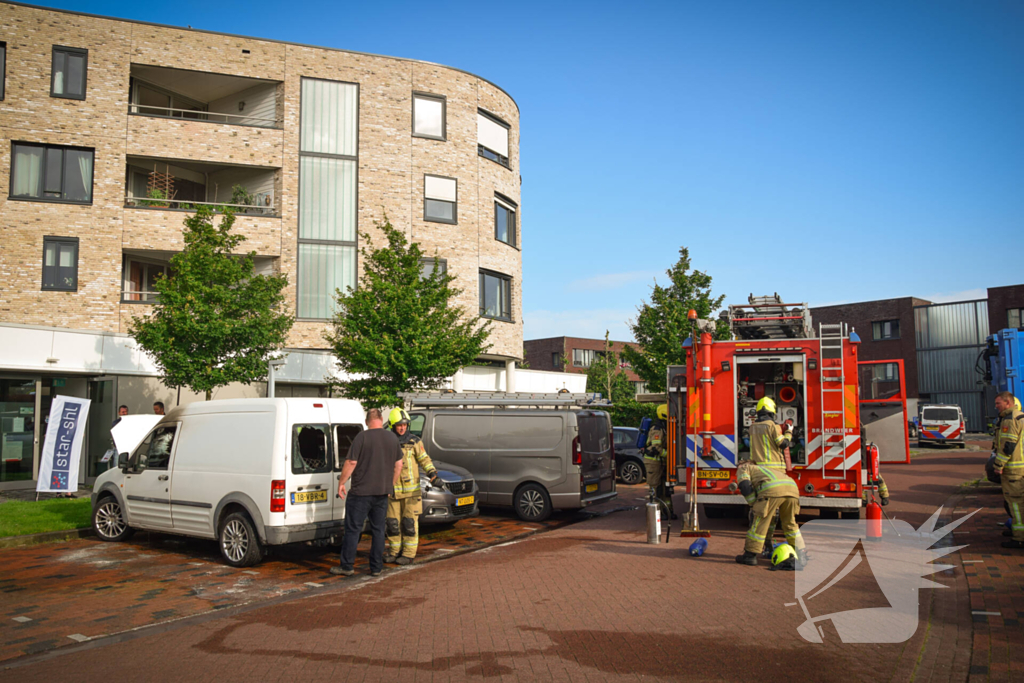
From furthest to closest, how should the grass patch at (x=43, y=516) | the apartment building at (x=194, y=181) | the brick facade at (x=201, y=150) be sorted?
1. the brick facade at (x=201, y=150)
2. the apartment building at (x=194, y=181)
3. the grass patch at (x=43, y=516)

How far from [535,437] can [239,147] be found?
15.6 meters

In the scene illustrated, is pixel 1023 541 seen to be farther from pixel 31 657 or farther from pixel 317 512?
pixel 31 657

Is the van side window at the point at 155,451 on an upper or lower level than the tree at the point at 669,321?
lower

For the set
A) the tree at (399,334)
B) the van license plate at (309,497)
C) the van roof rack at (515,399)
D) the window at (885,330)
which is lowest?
the van license plate at (309,497)

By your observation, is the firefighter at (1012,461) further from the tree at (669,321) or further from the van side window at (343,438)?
the tree at (669,321)

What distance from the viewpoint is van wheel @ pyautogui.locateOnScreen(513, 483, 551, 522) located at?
501 inches

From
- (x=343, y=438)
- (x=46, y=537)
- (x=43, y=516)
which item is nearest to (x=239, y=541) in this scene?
(x=343, y=438)

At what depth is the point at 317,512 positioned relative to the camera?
9133 millimetres

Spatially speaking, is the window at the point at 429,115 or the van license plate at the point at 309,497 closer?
the van license plate at the point at 309,497

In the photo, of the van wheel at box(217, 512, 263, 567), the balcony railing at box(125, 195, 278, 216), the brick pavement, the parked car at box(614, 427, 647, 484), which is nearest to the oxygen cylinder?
the brick pavement

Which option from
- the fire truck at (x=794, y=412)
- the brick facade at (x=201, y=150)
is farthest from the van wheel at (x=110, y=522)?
the brick facade at (x=201, y=150)

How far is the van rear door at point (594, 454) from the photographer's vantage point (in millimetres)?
12758

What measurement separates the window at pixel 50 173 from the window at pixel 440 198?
9847 millimetres
